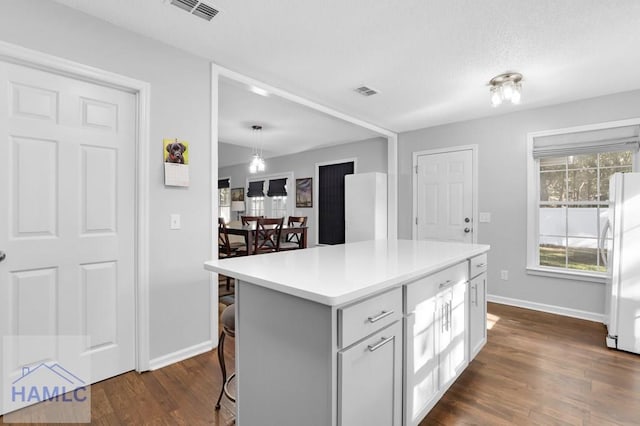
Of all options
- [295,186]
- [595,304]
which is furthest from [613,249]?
[295,186]

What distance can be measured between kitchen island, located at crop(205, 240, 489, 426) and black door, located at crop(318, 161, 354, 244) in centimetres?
417

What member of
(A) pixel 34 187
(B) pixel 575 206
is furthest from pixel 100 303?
(B) pixel 575 206

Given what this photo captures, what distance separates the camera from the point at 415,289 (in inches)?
59.1

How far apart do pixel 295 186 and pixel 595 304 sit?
509 centimetres

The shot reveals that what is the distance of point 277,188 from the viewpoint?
7.06 meters

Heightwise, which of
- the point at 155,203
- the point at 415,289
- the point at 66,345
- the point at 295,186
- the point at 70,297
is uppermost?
the point at 295,186

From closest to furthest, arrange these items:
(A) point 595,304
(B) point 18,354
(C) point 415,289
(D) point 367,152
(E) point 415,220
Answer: (C) point 415,289
(B) point 18,354
(A) point 595,304
(E) point 415,220
(D) point 367,152

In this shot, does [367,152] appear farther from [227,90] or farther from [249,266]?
[249,266]

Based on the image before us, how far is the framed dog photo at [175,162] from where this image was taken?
231 centimetres

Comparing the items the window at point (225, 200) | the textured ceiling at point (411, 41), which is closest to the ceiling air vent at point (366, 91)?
the textured ceiling at point (411, 41)

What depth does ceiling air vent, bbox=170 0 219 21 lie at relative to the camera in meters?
1.93

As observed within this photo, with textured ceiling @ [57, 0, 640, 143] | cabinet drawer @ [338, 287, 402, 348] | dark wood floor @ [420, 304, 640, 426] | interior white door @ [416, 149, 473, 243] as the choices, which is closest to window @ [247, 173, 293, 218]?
interior white door @ [416, 149, 473, 243]

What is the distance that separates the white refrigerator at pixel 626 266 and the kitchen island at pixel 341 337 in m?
1.85

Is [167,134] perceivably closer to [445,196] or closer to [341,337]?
[341,337]
